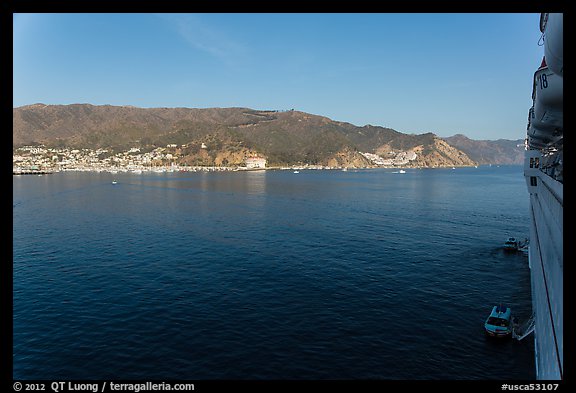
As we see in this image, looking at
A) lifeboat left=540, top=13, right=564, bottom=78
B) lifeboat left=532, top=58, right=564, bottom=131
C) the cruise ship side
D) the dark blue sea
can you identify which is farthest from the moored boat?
lifeboat left=540, top=13, right=564, bottom=78

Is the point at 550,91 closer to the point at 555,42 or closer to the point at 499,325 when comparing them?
the point at 555,42

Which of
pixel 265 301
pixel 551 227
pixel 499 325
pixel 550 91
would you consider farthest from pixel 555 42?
pixel 265 301

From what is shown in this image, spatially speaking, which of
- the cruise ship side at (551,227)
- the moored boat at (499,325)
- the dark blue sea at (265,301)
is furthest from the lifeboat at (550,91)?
the dark blue sea at (265,301)

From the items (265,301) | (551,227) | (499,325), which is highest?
(551,227)

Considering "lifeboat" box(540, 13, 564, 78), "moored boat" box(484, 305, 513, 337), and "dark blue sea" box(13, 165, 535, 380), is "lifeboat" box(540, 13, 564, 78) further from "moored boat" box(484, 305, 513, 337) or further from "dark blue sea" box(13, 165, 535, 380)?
Answer: "moored boat" box(484, 305, 513, 337)

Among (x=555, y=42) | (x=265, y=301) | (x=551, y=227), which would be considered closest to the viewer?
(x=555, y=42)

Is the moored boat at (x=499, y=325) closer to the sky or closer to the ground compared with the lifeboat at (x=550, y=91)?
closer to the ground

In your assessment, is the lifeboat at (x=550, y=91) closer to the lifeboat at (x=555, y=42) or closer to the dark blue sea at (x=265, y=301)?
the lifeboat at (x=555, y=42)
